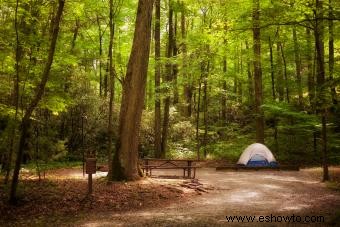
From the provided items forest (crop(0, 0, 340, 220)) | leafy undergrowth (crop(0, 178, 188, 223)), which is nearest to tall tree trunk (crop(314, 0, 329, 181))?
forest (crop(0, 0, 340, 220))

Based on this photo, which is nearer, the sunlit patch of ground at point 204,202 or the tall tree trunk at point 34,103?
the sunlit patch of ground at point 204,202

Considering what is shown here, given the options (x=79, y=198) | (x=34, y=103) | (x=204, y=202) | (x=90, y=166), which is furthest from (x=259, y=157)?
(x=34, y=103)

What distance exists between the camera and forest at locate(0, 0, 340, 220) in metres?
13.3

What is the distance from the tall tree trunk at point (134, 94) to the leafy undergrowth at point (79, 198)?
1062mm

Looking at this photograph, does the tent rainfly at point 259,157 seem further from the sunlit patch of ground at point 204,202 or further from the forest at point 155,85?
the sunlit patch of ground at point 204,202

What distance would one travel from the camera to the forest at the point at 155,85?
13.3 metres

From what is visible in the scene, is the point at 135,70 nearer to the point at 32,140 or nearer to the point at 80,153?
the point at 32,140

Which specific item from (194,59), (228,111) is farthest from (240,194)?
(228,111)

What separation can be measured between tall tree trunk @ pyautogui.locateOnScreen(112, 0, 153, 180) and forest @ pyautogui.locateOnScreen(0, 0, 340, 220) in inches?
1.3

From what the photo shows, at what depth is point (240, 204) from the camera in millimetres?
10773

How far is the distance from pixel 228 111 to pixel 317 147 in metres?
11.0

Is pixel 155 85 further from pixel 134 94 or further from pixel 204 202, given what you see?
pixel 204 202

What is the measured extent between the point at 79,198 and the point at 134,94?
402 cm

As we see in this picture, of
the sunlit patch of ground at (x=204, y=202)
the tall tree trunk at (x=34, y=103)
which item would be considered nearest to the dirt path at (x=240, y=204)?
the sunlit patch of ground at (x=204, y=202)
